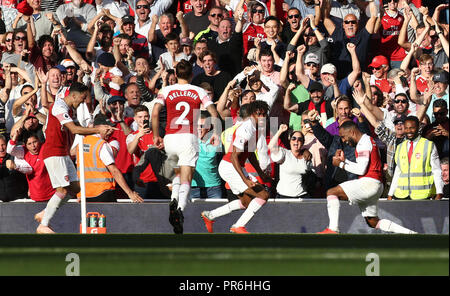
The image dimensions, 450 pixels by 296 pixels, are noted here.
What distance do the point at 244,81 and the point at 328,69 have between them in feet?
4.10

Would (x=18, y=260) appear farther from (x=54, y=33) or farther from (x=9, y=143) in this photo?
(x=54, y=33)

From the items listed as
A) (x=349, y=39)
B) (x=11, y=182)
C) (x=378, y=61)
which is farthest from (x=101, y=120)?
(x=378, y=61)

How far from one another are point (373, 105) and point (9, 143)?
5331 millimetres

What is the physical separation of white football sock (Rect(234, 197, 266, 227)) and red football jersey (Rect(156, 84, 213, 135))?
48.6 inches

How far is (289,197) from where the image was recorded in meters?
12.5

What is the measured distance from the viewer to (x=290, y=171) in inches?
486

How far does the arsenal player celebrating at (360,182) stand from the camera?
1134 centimetres

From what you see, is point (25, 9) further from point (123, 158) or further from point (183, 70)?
point (183, 70)

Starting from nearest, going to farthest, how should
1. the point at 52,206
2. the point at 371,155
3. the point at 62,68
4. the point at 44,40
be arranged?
1. the point at 371,155
2. the point at 52,206
3. the point at 62,68
4. the point at 44,40
